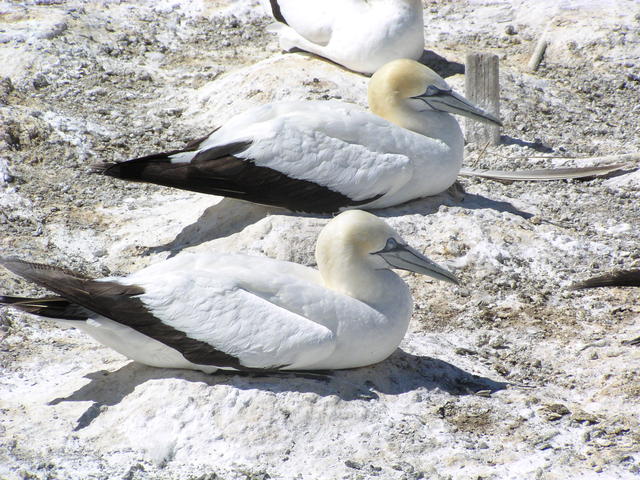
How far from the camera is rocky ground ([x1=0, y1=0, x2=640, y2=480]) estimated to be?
4.07 metres

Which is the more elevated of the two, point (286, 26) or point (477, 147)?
point (286, 26)

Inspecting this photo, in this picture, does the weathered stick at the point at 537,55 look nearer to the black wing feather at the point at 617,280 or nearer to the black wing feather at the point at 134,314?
the black wing feather at the point at 617,280

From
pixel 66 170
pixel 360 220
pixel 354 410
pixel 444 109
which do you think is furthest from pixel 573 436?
pixel 66 170

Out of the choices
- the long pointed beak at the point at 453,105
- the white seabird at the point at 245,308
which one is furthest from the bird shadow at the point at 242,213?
the white seabird at the point at 245,308

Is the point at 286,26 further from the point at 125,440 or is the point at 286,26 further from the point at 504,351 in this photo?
the point at 125,440

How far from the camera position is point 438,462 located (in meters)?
3.96

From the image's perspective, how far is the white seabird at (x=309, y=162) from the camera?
604 centimetres

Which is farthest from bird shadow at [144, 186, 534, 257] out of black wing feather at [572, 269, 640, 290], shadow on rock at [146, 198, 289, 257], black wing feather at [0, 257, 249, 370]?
black wing feather at [0, 257, 249, 370]

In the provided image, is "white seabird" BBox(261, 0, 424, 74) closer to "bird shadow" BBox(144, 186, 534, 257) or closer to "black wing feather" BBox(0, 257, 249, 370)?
"bird shadow" BBox(144, 186, 534, 257)

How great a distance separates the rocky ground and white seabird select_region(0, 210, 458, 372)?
146mm

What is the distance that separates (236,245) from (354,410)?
6.22 feet

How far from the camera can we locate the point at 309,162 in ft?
20.1

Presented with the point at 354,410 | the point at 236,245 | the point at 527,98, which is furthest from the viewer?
the point at 527,98

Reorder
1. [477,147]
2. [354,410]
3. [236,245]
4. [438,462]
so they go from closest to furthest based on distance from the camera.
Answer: [438,462] < [354,410] < [236,245] < [477,147]
